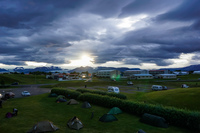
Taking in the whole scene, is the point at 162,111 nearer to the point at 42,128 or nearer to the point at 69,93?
the point at 42,128

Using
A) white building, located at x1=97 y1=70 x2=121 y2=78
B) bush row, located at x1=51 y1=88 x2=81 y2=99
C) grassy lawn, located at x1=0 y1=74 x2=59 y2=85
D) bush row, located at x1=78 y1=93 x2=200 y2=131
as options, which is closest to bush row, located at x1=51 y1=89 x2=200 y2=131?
bush row, located at x1=78 y1=93 x2=200 y2=131

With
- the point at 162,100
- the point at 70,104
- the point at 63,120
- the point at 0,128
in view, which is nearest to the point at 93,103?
the point at 70,104

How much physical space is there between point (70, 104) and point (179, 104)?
27.0 meters

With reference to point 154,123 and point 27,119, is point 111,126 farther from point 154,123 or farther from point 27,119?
point 27,119

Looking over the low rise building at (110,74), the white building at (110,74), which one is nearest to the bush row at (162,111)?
the low rise building at (110,74)

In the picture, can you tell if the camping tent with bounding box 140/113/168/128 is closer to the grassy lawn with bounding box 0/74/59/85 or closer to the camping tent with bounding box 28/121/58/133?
the camping tent with bounding box 28/121/58/133

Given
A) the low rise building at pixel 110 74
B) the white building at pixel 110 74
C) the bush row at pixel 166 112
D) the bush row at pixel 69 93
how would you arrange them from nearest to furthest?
the bush row at pixel 166 112 < the bush row at pixel 69 93 < the low rise building at pixel 110 74 < the white building at pixel 110 74

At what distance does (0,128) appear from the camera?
69.4ft

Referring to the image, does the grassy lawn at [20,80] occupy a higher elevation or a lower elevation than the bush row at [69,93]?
higher

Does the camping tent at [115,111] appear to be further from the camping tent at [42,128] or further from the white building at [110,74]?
the white building at [110,74]

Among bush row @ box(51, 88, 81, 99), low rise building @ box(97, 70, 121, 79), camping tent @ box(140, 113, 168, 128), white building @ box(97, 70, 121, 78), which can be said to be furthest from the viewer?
white building @ box(97, 70, 121, 78)

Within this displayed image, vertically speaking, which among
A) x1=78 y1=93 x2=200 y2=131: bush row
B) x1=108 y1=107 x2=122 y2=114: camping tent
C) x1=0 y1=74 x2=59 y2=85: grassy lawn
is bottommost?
x1=108 y1=107 x2=122 y2=114: camping tent

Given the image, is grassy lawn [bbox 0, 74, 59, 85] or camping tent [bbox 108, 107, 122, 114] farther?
grassy lawn [bbox 0, 74, 59, 85]

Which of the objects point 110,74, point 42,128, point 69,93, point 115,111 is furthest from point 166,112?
point 110,74
